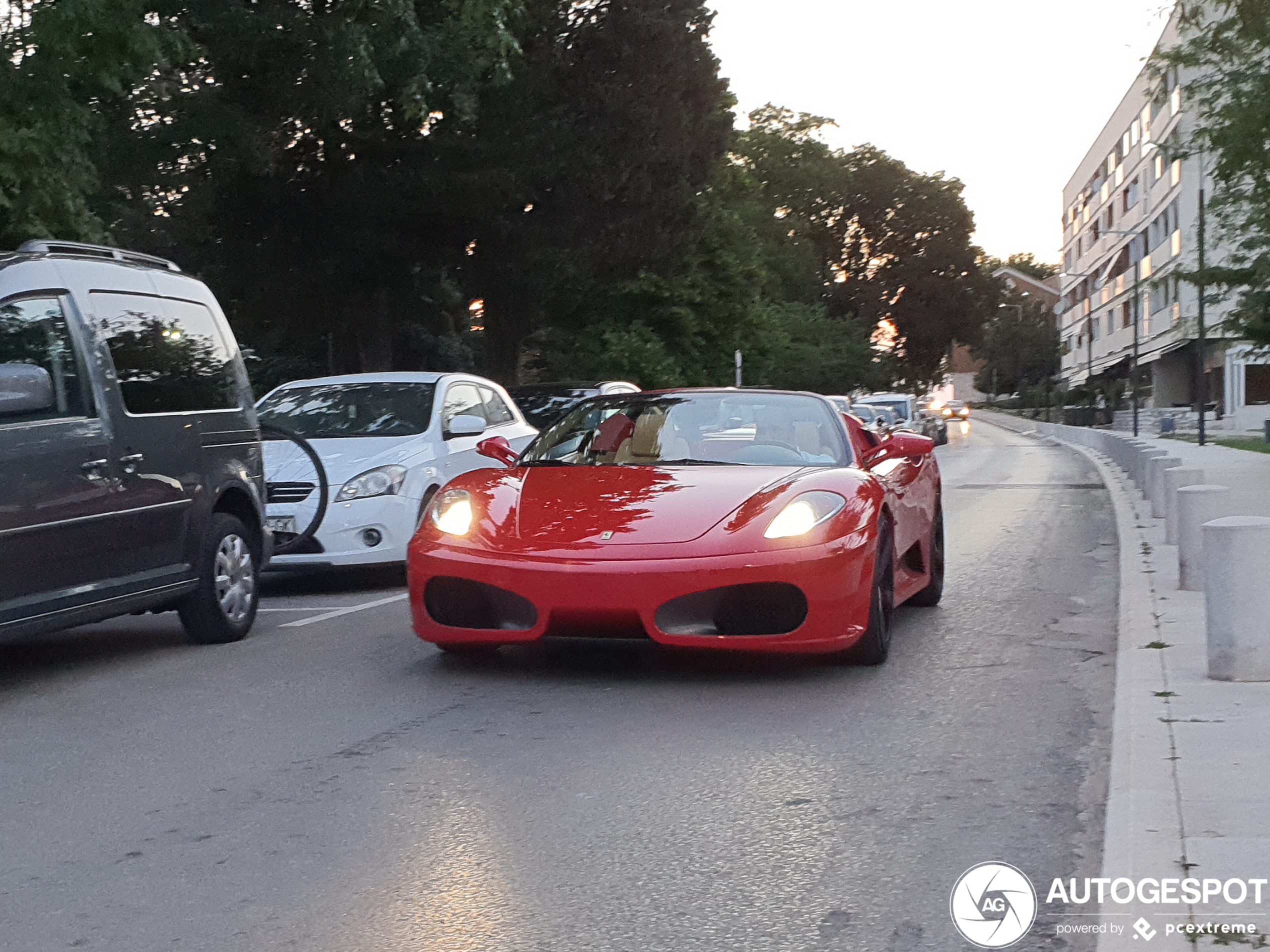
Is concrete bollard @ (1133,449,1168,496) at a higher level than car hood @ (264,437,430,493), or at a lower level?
lower

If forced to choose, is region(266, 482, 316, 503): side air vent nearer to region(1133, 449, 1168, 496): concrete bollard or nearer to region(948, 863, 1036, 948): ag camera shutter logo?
region(948, 863, 1036, 948): ag camera shutter logo

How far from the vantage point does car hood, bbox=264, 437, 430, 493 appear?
11505mm

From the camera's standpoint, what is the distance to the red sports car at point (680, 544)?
7074 millimetres

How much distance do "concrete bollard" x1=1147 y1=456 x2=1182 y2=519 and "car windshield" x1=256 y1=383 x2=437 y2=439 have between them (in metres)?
7.89

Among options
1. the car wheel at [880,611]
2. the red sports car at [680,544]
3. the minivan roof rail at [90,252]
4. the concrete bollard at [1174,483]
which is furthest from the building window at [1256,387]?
the minivan roof rail at [90,252]

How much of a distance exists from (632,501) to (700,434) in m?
1.05

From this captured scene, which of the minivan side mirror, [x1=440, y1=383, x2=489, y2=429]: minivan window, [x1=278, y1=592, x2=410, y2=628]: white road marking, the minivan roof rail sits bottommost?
[x1=278, y1=592, x2=410, y2=628]: white road marking

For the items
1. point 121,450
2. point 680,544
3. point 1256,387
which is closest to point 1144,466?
point 680,544

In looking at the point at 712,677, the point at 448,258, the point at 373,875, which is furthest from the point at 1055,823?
the point at 448,258

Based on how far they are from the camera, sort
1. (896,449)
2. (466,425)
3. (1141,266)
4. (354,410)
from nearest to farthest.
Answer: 1. (896,449)
2. (466,425)
3. (354,410)
4. (1141,266)

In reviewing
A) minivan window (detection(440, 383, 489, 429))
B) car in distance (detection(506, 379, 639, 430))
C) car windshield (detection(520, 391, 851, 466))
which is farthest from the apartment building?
car windshield (detection(520, 391, 851, 466))

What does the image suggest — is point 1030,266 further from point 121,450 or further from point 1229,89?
point 121,450

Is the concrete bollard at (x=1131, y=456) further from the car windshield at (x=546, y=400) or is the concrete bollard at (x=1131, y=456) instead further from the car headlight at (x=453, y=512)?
the car headlight at (x=453, y=512)

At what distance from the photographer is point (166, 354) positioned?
8.63 meters
